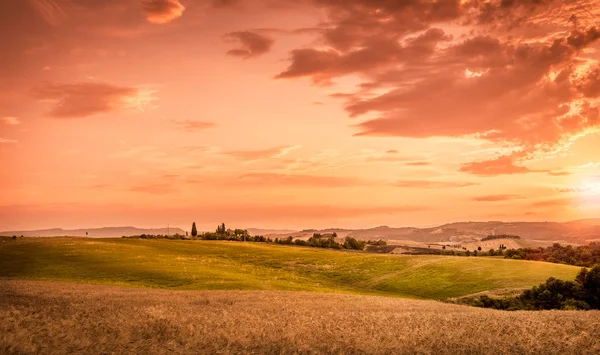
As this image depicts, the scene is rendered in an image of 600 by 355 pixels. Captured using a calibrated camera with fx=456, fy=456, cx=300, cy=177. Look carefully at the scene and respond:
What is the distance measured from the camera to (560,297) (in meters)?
37.2

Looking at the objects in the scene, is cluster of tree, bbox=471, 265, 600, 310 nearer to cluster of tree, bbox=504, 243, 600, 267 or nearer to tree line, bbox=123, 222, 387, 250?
cluster of tree, bbox=504, 243, 600, 267

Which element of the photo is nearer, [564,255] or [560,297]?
[560,297]

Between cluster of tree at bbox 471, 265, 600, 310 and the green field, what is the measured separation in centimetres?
1410

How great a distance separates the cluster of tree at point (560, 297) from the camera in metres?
35.5

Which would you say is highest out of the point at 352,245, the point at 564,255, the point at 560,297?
the point at 352,245

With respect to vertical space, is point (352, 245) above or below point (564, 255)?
above

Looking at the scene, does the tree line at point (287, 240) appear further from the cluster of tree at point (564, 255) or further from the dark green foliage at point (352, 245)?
the cluster of tree at point (564, 255)

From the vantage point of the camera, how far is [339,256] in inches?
→ 3529

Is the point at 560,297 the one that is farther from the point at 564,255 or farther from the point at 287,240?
the point at 287,240

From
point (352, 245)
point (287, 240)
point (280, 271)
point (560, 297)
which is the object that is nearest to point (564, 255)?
point (352, 245)

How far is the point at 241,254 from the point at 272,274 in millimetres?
24440

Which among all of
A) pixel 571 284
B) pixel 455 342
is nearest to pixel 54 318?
pixel 455 342

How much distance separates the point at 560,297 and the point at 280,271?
4155 centimetres

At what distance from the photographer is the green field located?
171 ft
